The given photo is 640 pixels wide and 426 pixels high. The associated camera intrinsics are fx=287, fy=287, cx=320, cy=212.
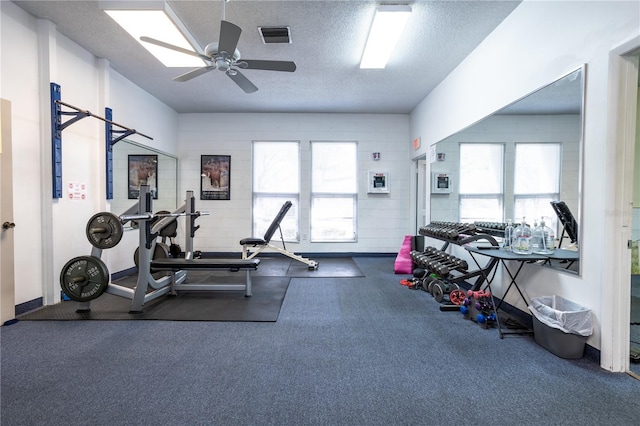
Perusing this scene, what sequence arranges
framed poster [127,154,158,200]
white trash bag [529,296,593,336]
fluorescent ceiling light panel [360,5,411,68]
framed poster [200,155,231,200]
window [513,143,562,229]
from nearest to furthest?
white trash bag [529,296,593,336] → window [513,143,562,229] → fluorescent ceiling light panel [360,5,411,68] → framed poster [127,154,158,200] → framed poster [200,155,231,200]

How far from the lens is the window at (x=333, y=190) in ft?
20.4

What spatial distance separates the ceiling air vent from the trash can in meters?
3.64

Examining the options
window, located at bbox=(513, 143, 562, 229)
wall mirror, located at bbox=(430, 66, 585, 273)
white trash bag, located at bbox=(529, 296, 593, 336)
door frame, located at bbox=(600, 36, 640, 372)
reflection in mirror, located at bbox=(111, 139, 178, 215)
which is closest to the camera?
door frame, located at bbox=(600, 36, 640, 372)

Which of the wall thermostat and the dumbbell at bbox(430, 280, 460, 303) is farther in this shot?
the wall thermostat

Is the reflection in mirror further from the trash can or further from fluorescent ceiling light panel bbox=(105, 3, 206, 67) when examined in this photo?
the trash can

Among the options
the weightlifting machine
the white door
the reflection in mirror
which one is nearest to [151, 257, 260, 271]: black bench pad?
the weightlifting machine

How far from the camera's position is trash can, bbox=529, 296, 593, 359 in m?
2.05

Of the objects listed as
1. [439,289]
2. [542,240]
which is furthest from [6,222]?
[542,240]

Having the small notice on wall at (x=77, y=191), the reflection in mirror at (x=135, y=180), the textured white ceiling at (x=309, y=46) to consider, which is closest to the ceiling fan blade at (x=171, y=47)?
the textured white ceiling at (x=309, y=46)

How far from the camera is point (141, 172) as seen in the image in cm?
490

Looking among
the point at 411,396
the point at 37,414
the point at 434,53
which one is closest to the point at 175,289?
the point at 37,414

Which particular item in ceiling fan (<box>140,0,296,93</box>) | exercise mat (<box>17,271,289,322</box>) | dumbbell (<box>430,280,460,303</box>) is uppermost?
ceiling fan (<box>140,0,296,93</box>)

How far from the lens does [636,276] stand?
7.91 feet

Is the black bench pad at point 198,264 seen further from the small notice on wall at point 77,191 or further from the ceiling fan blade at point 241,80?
the ceiling fan blade at point 241,80
